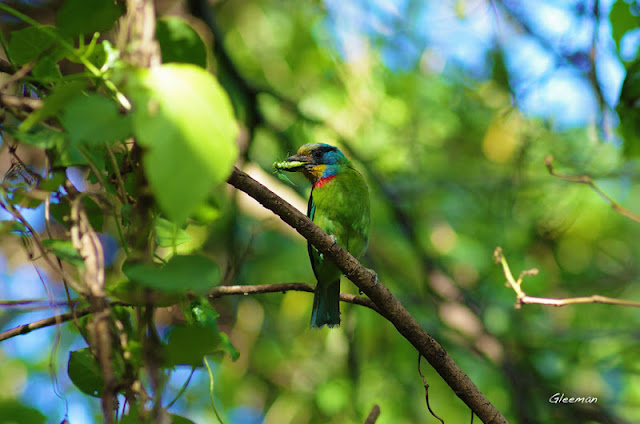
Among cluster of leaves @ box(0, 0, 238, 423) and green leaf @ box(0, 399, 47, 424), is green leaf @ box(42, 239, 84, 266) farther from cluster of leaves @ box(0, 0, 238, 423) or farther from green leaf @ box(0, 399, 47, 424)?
green leaf @ box(0, 399, 47, 424)

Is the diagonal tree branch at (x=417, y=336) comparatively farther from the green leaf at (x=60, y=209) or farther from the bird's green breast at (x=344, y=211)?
the bird's green breast at (x=344, y=211)

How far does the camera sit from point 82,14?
3.93 feet

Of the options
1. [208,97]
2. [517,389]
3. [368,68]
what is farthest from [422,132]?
[208,97]

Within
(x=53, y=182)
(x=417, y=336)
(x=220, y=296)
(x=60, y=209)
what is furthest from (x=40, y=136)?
(x=417, y=336)

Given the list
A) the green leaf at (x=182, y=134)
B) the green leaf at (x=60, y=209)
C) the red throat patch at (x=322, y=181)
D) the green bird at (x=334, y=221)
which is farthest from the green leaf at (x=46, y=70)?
the red throat patch at (x=322, y=181)

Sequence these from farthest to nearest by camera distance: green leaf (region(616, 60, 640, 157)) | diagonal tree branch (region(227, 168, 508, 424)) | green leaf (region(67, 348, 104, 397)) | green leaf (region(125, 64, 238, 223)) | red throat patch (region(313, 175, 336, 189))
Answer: red throat patch (region(313, 175, 336, 189)) → green leaf (region(616, 60, 640, 157)) → diagonal tree branch (region(227, 168, 508, 424)) → green leaf (region(67, 348, 104, 397)) → green leaf (region(125, 64, 238, 223))

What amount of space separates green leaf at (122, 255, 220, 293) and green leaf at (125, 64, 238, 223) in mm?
162

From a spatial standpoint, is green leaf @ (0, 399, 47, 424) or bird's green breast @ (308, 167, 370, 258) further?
bird's green breast @ (308, 167, 370, 258)

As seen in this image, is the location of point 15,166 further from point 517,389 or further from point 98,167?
point 517,389

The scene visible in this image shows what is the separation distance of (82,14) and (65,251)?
51cm

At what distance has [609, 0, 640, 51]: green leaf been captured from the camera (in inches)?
98.1

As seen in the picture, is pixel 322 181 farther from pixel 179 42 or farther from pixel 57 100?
pixel 57 100

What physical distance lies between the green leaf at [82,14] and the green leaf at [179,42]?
0.43m

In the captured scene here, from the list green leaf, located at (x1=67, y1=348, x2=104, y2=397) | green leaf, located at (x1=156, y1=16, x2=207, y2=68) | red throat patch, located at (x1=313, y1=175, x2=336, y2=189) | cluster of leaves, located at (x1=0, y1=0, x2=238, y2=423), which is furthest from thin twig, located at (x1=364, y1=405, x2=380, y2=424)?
red throat patch, located at (x1=313, y1=175, x2=336, y2=189)
